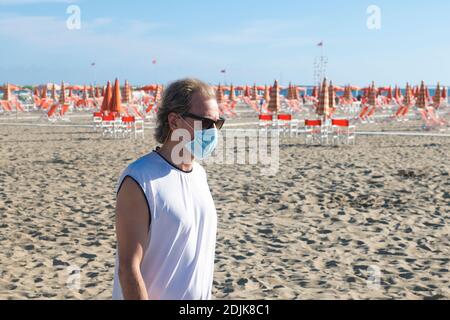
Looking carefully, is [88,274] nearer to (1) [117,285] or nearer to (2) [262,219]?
(2) [262,219]

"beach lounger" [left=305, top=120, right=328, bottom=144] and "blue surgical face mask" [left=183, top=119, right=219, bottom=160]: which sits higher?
"blue surgical face mask" [left=183, top=119, right=219, bottom=160]

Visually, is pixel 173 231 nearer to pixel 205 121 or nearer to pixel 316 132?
pixel 205 121

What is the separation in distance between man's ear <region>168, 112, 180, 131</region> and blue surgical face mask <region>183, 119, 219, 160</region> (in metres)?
0.06

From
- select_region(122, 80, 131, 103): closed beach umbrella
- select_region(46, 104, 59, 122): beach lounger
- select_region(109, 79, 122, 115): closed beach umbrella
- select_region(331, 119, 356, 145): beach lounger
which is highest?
select_region(122, 80, 131, 103): closed beach umbrella

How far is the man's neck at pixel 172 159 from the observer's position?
5.53 feet

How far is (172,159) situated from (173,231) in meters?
0.22

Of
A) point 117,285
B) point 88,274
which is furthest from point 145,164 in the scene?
point 88,274

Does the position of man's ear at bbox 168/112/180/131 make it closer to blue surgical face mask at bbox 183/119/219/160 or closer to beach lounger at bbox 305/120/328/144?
blue surgical face mask at bbox 183/119/219/160

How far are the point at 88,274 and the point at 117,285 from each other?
2.79 meters

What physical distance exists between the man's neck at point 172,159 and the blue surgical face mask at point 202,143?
0.03 metres

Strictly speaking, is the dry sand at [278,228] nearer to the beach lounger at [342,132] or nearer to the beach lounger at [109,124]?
the beach lounger at [342,132]

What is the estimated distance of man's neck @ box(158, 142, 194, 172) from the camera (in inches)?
66.4

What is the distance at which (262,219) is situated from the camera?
20.3 ft

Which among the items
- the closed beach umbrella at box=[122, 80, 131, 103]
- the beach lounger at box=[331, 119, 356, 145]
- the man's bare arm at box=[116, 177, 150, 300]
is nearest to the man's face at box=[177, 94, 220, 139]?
the man's bare arm at box=[116, 177, 150, 300]
